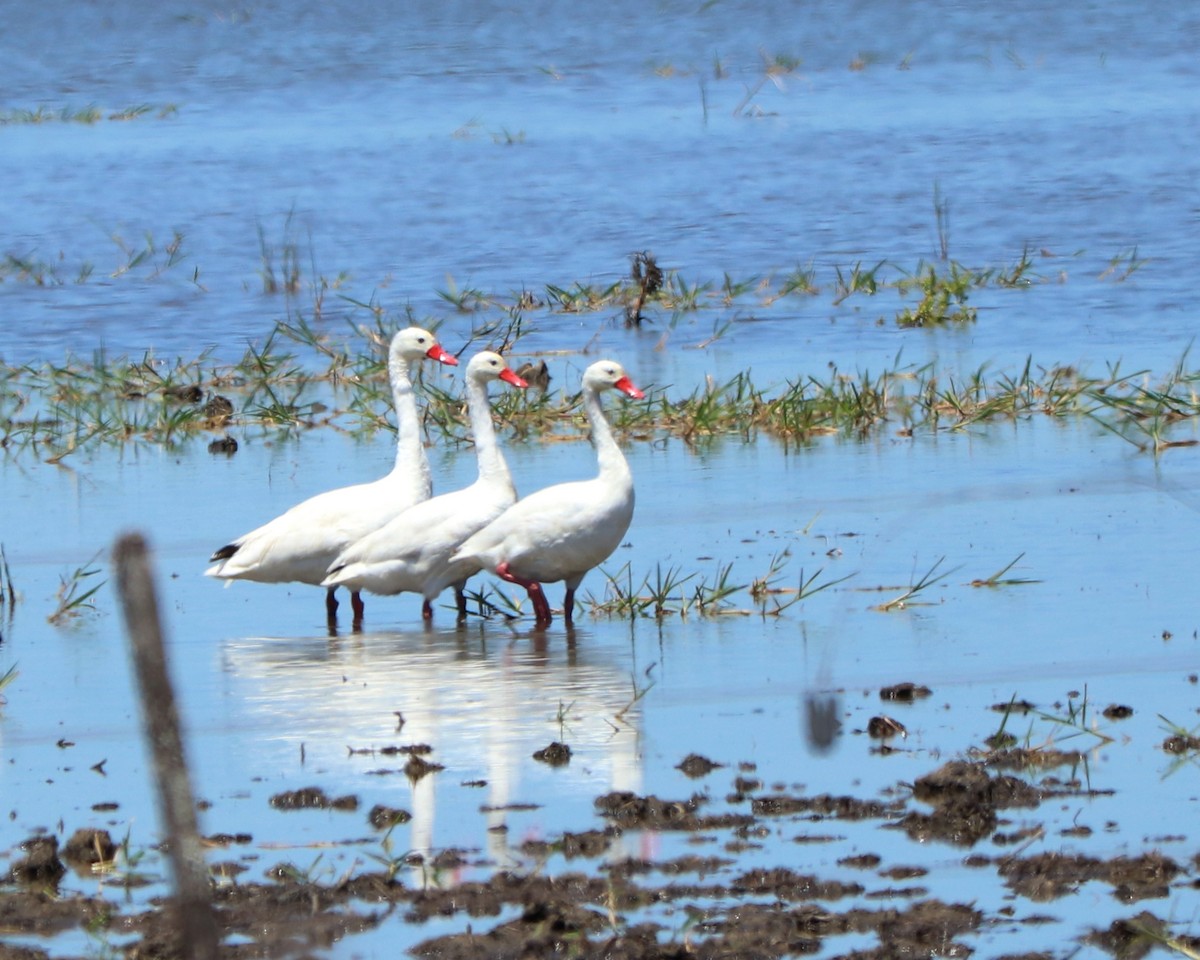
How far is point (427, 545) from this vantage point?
30.2ft

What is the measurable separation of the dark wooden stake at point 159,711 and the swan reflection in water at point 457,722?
3617 millimetres

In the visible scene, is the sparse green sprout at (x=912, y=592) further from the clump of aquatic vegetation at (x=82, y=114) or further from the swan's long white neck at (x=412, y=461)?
the clump of aquatic vegetation at (x=82, y=114)

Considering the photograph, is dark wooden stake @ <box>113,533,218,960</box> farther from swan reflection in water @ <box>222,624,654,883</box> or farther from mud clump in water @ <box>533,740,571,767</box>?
mud clump in water @ <box>533,740,571,767</box>

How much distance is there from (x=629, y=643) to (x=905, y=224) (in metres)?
12.7

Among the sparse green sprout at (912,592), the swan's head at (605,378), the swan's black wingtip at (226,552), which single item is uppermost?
the swan's head at (605,378)

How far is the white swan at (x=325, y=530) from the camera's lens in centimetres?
932

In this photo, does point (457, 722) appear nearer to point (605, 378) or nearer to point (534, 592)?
point (534, 592)

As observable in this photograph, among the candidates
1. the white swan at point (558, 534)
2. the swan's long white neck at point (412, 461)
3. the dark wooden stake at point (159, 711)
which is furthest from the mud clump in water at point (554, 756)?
the dark wooden stake at point (159, 711)

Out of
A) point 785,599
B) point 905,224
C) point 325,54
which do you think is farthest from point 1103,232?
point 325,54

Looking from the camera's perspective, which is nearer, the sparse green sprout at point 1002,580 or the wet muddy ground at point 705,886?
the wet muddy ground at point 705,886

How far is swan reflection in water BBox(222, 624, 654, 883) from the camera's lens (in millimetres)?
6152

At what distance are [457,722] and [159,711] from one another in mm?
5332

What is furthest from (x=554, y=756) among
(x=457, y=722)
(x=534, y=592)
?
(x=534, y=592)

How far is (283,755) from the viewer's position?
7.03 metres
